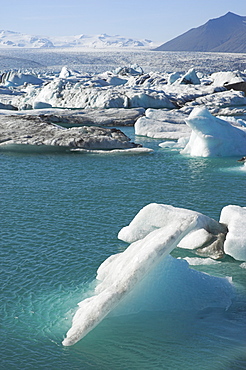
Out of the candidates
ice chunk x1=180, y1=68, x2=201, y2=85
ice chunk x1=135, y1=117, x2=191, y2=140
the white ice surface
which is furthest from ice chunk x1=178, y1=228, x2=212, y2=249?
ice chunk x1=180, y1=68, x2=201, y2=85

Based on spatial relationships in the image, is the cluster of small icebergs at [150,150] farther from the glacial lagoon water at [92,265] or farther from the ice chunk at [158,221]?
the glacial lagoon water at [92,265]

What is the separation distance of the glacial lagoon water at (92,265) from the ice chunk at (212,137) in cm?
143

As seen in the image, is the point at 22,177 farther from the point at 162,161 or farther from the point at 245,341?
the point at 245,341

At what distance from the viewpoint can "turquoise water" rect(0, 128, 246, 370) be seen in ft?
18.8

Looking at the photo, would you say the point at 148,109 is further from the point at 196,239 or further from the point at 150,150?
the point at 196,239

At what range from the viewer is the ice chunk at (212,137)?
1784 centimetres

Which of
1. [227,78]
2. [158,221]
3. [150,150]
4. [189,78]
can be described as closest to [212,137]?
[150,150]

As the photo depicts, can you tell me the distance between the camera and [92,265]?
8.39 meters

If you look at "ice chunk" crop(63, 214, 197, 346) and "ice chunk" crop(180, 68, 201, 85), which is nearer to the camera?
"ice chunk" crop(63, 214, 197, 346)

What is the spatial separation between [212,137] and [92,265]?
11.3 metres

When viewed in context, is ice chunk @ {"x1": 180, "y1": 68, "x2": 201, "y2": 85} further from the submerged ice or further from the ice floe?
the submerged ice

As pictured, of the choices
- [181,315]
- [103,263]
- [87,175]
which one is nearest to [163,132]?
[87,175]

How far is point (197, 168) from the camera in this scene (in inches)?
669

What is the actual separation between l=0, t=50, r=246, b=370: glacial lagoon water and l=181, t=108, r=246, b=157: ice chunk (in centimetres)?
143
